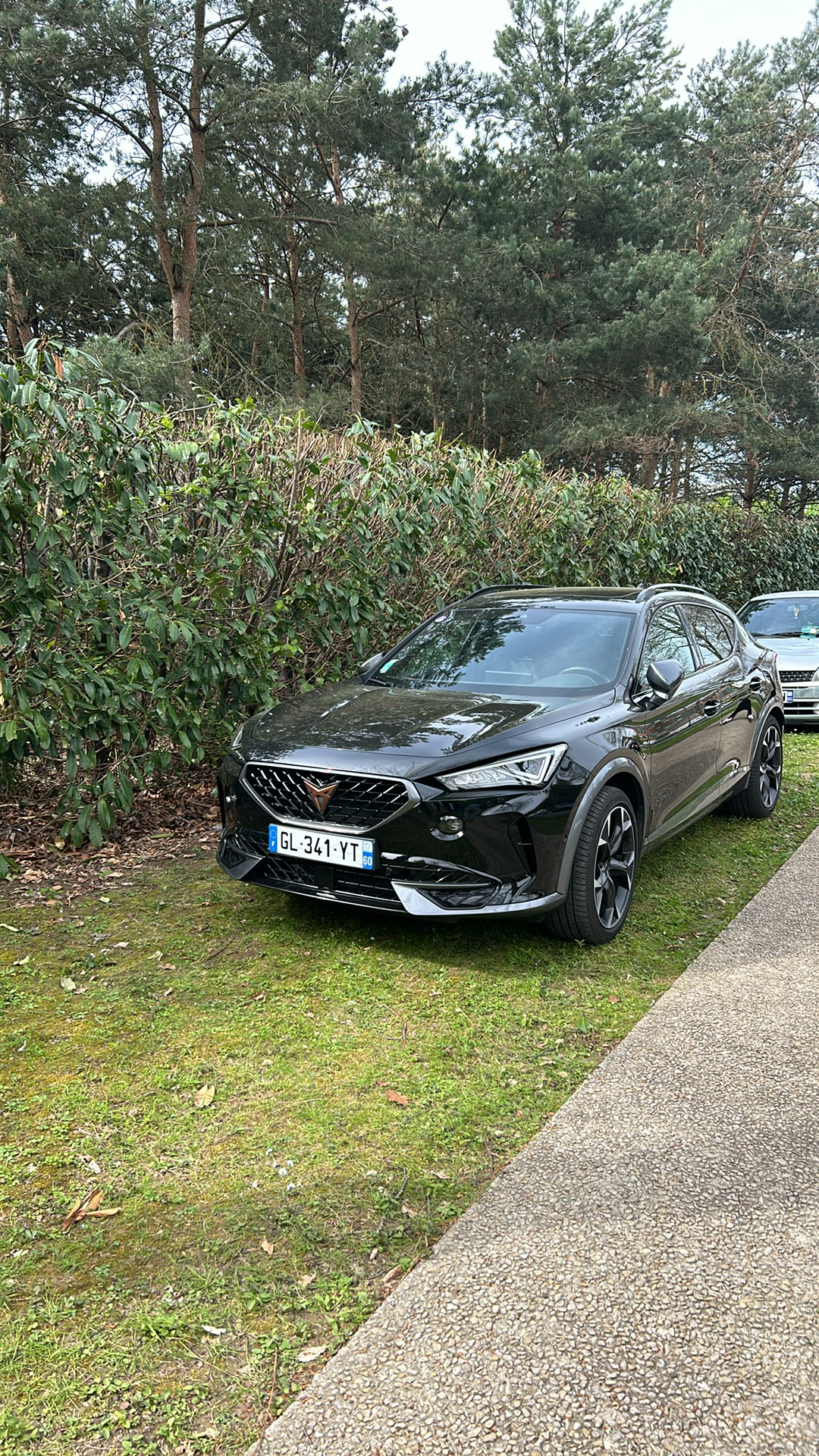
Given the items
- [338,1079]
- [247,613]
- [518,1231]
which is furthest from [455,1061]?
[247,613]

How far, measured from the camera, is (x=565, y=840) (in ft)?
12.7

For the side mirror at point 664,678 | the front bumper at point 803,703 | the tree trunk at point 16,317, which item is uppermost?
the tree trunk at point 16,317

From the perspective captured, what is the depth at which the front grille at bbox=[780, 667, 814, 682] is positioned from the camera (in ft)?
32.3

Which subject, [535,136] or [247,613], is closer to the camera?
[247,613]

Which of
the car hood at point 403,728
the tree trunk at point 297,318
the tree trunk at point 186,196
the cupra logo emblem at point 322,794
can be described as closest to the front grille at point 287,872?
the cupra logo emblem at point 322,794

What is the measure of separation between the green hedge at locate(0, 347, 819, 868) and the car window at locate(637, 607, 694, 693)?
2103 millimetres

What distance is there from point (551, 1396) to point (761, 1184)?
965mm

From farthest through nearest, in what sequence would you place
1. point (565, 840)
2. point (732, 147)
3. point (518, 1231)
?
1. point (732, 147)
2. point (565, 840)
3. point (518, 1231)

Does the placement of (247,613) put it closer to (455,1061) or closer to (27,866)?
(27,866)

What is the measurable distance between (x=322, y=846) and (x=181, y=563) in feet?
7.26

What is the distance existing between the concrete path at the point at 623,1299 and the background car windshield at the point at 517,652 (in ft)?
6.54

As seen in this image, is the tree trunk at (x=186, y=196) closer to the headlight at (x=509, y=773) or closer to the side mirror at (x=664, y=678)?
the side mirror at (x=664, y=678)

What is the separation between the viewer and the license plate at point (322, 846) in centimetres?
385

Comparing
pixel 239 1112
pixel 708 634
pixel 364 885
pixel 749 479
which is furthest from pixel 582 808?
pixel 749 479
